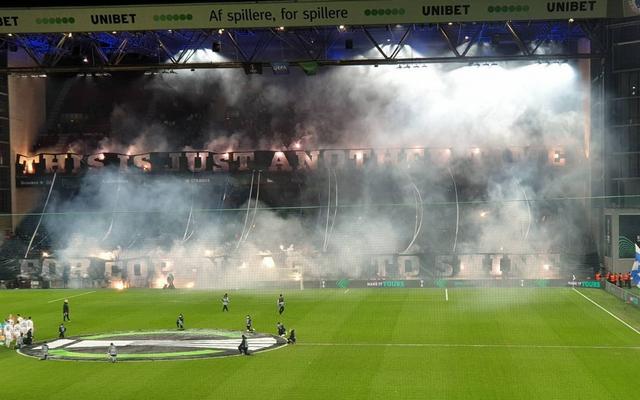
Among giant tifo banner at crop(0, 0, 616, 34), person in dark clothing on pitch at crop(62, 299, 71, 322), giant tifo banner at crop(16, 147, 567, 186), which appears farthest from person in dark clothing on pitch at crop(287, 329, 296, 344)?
giant tifo banner at crop(16, 147, 567, 186)

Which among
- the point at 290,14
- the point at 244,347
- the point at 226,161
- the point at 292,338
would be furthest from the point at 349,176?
the point at 244,347

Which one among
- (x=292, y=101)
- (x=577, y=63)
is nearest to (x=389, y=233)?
(x=292, y=101)

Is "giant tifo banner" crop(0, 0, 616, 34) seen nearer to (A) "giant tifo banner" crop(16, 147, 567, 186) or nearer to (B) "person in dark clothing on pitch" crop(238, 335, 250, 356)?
(B) "person in dark clothing on pitch" crop(238, 335, 250, 356)

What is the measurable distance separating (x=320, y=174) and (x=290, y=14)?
2392 centimetres

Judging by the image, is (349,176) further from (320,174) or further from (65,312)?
(65,312)

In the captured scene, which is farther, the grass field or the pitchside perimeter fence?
the pitchside perimeter fence

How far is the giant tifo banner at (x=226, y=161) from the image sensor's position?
185 ft

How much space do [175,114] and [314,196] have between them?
1201cm

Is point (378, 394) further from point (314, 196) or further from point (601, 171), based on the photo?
point (314, 196)

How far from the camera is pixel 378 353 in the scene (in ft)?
92.9

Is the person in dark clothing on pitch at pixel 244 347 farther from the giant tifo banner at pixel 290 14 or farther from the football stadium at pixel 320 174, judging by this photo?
the giant tifo banner at pixel 290 14

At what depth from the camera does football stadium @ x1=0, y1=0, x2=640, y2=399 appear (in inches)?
1367

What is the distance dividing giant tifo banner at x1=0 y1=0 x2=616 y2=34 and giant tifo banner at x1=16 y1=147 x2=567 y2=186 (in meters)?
22.2

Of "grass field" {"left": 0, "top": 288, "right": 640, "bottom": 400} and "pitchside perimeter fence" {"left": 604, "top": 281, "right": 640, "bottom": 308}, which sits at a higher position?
"pitchside perimeter fence" {"left": 604, "top": 281, "right": 640, "bottom": 308}
